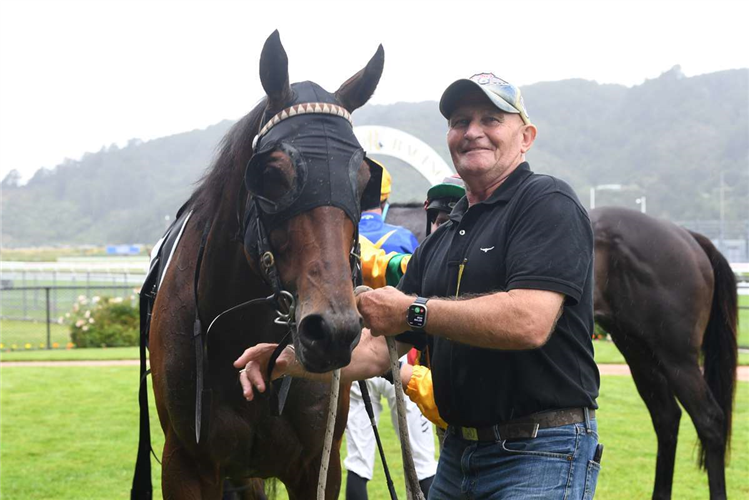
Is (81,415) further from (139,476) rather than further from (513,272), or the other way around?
(513,272)

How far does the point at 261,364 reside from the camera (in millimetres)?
2127

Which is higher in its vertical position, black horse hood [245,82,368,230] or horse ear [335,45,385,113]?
horse ear [335,45,385,113]

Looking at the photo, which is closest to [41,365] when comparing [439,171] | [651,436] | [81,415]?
[81,415]

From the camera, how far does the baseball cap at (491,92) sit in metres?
2.12

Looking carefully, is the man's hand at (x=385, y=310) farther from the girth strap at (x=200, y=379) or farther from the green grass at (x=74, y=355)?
the green grass at (x=74, y=355)

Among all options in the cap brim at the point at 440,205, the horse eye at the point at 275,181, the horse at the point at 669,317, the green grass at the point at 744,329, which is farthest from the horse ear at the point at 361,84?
the green grass at the point at 744,329

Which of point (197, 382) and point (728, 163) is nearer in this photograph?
point (197, 382)

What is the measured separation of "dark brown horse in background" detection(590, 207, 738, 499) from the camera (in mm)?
5301

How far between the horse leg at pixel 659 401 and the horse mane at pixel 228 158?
388 cm

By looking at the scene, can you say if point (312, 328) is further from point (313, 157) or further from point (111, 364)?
point (111, 364)

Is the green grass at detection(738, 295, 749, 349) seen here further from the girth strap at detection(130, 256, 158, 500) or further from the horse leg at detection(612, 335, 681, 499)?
the girth strap at detection(130, 256, 158, 500)

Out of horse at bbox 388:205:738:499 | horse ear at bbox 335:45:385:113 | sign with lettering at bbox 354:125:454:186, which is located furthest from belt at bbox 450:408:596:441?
sign with lettering at bbox 354:125:454:186

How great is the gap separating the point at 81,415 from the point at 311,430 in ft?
20.8

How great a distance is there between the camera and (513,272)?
1.97 metres
